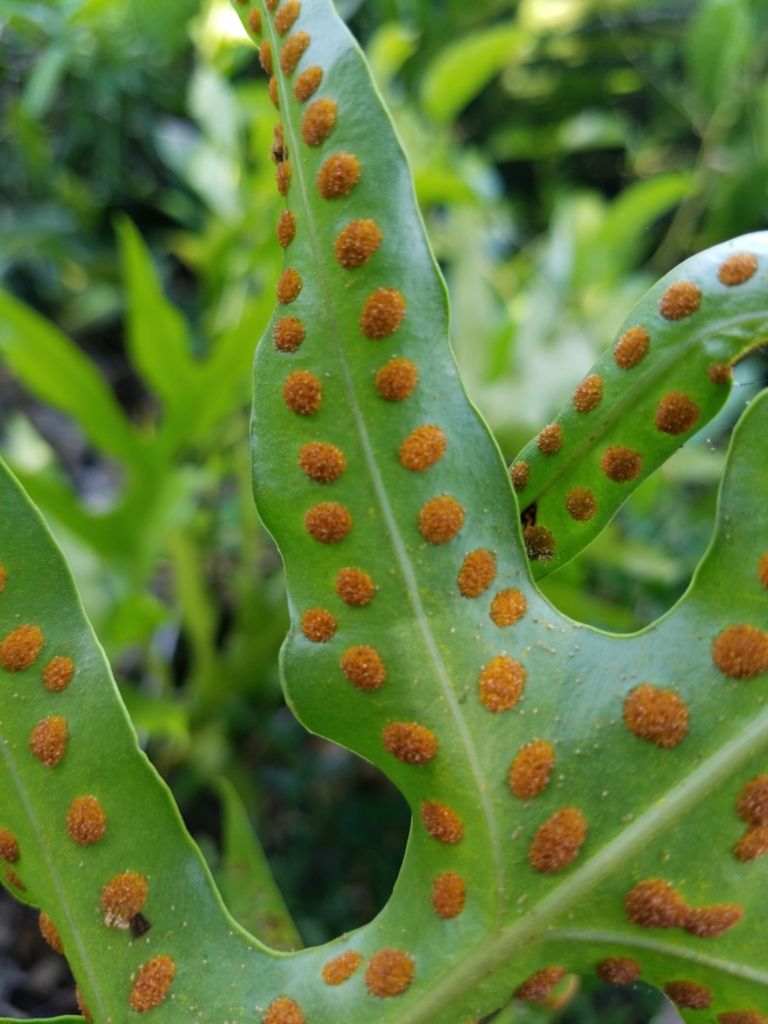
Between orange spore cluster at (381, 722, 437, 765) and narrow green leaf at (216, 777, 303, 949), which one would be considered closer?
orange spore cluster at (381, 722, 437, 765)

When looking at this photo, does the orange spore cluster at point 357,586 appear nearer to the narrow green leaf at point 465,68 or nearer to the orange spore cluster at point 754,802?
the orange spore cluster at point 754,802

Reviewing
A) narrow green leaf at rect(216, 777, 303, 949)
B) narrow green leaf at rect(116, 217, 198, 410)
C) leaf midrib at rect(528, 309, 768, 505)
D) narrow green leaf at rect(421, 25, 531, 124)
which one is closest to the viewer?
leaf midrib at rect(528, 309, 768, 505)

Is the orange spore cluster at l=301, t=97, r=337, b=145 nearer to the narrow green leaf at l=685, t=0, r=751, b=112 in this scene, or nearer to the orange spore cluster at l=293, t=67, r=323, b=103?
the orange spore cluster at l=293, t=67, r=323, b=103

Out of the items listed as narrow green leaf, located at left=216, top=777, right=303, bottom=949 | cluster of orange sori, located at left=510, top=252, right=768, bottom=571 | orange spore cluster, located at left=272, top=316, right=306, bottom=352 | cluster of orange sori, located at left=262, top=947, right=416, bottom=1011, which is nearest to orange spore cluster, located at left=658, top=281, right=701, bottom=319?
cluster of orange sori, located at left=510, top=252, right=768, bottom=571

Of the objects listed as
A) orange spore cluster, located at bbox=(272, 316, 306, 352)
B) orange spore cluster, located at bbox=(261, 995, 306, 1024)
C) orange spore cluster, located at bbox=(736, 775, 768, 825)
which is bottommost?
orange spore cluster, located at bbox=(261, 995, 306, 1024)

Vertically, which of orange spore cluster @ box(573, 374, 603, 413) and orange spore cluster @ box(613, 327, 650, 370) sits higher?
orange spore cluster @ box(613, 327, 650, 370)

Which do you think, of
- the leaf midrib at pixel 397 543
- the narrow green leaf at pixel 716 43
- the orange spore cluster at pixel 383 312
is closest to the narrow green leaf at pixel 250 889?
the leaf midrib at pixel 397 543
